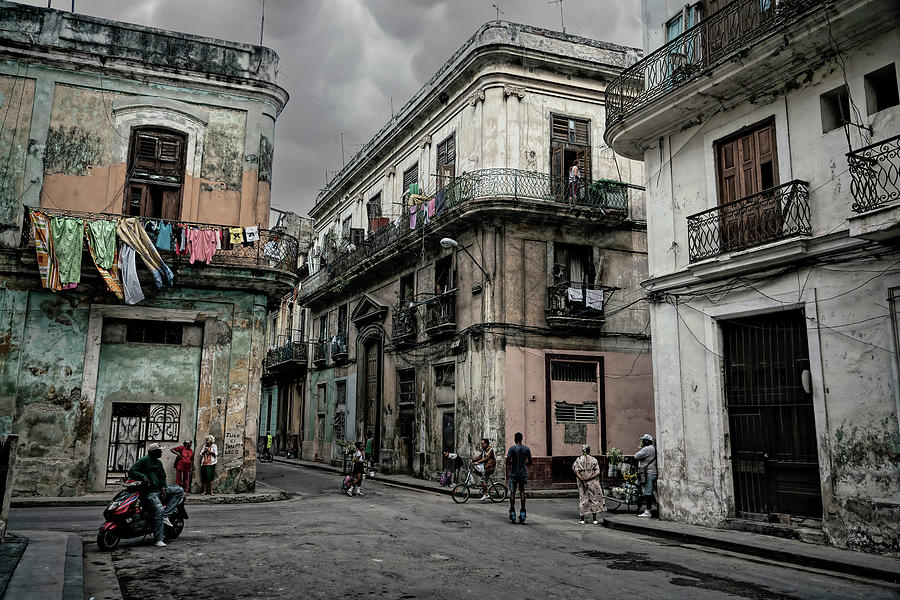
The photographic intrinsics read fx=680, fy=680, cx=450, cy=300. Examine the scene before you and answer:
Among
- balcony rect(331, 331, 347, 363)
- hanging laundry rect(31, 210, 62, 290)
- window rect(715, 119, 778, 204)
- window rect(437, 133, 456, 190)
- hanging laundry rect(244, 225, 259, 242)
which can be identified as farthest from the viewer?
balcony rect(331, 331, 347, 363)

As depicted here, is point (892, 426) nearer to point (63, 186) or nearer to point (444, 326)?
point (444, 326)

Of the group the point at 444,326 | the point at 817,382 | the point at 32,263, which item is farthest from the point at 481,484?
the point at 32,263

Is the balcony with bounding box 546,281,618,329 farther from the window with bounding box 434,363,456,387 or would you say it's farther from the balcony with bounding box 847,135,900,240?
the balcony with bounding box 847,135,900,240

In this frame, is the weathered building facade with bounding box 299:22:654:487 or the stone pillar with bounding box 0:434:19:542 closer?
the stone pillar with bounding box 0:434:19:542

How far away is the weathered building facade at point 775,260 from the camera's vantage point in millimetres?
9586

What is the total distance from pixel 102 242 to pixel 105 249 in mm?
161

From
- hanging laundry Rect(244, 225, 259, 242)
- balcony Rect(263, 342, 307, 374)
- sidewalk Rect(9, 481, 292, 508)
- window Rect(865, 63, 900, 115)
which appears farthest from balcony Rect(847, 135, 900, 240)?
balcony Rect(263, 342, 307, 374)

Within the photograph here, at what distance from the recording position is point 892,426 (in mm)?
9289

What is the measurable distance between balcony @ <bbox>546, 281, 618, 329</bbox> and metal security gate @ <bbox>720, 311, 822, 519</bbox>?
7.51 metres

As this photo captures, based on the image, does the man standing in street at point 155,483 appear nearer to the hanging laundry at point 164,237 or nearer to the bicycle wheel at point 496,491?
the hanging laundry at point 164,237

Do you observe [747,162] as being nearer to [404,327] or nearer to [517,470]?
[517,470]

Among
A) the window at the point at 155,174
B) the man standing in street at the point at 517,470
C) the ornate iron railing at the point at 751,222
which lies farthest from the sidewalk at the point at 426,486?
the window at the point at 155,174

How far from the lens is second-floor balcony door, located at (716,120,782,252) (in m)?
11.3

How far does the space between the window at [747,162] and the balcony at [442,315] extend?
31.8 ft
